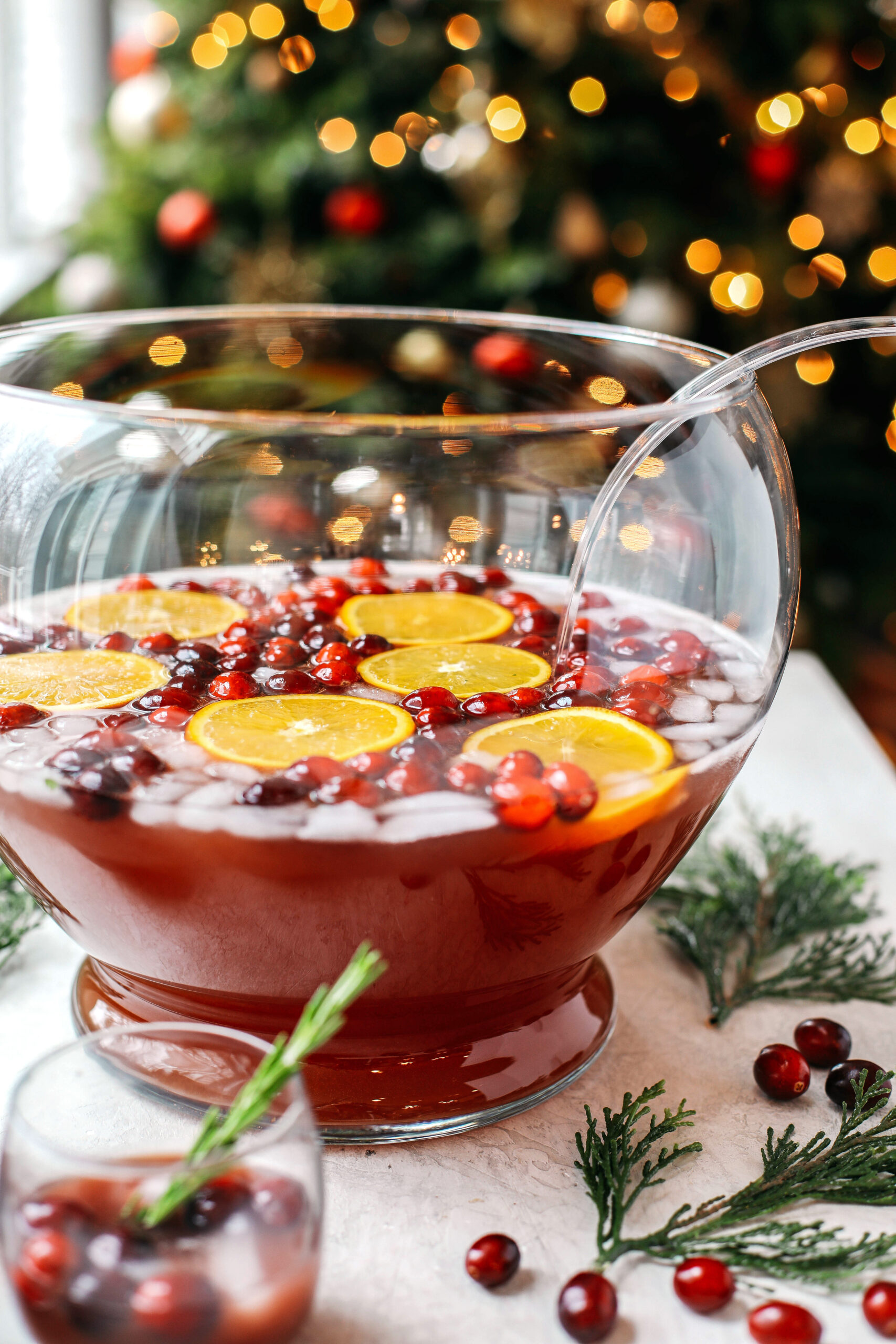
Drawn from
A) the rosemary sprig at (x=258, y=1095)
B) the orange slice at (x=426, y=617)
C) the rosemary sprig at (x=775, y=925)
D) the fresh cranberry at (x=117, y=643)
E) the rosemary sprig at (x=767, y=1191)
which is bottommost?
the rosemary sprig at (x=775, y=925)

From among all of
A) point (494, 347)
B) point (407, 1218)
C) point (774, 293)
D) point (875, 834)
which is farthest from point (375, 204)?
point (407, 1218)

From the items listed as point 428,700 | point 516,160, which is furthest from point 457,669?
point 516,160

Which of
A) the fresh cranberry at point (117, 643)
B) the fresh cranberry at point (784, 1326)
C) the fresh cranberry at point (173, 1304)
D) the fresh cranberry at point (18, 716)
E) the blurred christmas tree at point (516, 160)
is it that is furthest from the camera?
the blurred christmas tree at point (516, 160)

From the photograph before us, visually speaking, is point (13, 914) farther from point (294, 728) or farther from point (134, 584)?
point (294, 728)

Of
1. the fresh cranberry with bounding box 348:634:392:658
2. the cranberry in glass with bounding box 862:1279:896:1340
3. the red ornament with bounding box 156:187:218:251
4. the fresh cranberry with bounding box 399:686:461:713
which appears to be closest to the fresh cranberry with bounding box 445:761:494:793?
the fresh cranberry with bounding box 399:686:461:713

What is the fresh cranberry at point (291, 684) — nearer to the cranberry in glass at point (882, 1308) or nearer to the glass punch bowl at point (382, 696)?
the glass punch bowl at point (382, 696)

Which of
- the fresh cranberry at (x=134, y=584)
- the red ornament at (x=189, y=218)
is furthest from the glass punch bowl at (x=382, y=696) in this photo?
the red ornament at (x=189, y=218)
